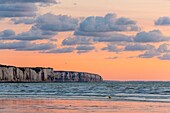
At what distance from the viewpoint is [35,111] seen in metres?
46.2

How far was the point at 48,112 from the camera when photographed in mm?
45562

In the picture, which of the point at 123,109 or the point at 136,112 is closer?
the point at 136,112

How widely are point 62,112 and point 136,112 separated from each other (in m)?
5.91

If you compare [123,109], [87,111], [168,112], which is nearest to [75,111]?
[87,111]

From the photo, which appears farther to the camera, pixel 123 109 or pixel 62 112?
pixel 123 109

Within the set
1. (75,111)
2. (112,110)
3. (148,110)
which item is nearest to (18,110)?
(75,111)

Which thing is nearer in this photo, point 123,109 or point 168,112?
point 168,112

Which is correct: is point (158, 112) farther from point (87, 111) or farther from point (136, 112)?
point (87, 111)

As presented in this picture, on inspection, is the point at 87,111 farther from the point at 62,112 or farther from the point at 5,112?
the point at 5,112

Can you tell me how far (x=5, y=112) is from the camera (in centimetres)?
4484

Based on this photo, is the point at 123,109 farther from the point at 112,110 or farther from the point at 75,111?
the point at 75,111

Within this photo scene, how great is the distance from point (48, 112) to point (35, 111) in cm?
130

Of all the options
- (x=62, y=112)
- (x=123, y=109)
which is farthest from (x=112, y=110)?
(x=62, y=112)

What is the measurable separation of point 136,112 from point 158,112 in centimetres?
176
